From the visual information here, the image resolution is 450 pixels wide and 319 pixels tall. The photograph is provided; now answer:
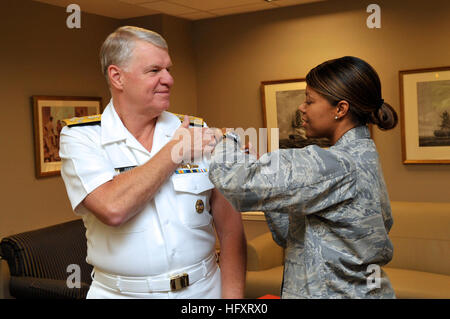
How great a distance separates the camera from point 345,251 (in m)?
1.32

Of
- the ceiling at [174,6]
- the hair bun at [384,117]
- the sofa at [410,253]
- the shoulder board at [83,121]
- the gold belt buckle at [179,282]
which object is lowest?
the sofa at [410,253]

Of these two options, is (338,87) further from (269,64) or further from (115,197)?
(269,64)

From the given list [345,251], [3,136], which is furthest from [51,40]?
[345,251]

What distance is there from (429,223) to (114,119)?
3.33 metres

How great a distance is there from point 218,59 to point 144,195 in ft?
15.0

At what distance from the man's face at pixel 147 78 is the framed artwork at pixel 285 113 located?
3.62m

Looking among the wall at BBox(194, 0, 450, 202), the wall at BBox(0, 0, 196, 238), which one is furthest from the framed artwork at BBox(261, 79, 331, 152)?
the wall at BBox(0, 0, 196, 238)

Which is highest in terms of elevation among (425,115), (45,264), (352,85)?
(425,115)

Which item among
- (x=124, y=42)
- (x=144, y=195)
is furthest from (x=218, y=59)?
(x=144, y=195)

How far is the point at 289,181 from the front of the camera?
4.14 ft

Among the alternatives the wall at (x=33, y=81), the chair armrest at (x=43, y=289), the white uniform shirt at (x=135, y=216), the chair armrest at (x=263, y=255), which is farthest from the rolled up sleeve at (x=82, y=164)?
the wall at (x=33, y=81)

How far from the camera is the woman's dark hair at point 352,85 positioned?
1.39 metres

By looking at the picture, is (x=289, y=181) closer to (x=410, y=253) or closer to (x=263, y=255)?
(x=263, y=255)

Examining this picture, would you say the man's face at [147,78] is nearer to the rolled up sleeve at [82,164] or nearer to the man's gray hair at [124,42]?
the man's gray hair at [124,42]
